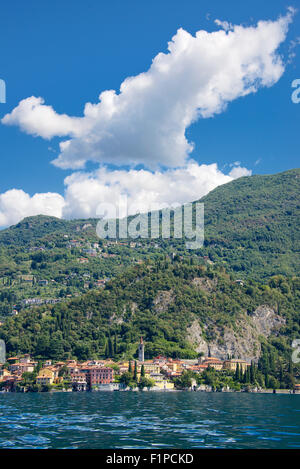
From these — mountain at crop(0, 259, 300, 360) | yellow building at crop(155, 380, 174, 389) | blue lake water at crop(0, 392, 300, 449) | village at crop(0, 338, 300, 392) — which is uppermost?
mountain at crop(0, 259, 300, 360)

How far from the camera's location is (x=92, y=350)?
508 feet

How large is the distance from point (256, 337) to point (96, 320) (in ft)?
176

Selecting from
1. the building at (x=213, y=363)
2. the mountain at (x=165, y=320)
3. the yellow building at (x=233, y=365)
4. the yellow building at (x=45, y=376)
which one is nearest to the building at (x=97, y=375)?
the yellow building at (x=45, y=376)

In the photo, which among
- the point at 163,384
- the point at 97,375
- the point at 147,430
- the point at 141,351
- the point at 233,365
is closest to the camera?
the point at 147,430

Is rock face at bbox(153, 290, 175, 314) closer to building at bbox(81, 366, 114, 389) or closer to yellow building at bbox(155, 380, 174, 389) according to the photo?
yellow building at bbox(155, 380, 174, 389)

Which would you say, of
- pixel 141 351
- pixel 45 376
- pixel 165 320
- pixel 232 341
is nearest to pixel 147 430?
pixel 45 376

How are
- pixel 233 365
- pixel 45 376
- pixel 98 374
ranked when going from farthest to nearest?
1. pixel 233 365
2. pixel 98 374
3. pixel 45 376

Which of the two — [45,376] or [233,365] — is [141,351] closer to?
[233,365]

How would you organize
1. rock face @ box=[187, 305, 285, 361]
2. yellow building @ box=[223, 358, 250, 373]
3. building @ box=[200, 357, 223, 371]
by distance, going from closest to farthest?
building @ box=[200, 357, 223, 371] → yellow building @ box=[223, 358, 250, 373] → rock face @ box=[187, 305, 285, 361]

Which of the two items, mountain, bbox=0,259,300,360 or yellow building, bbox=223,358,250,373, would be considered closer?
yellow building, bbox=223,358,250,373

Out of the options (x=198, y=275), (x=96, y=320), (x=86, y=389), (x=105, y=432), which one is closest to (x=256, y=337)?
(x=198, y=275)

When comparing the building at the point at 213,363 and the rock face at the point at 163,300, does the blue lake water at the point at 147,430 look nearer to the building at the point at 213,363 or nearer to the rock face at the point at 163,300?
Answer: the building at the point at 213,363

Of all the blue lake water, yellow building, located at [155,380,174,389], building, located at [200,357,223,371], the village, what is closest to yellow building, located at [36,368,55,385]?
the village

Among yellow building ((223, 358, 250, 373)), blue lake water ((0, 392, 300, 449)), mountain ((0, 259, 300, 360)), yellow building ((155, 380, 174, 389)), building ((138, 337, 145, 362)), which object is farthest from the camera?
mountain ((0, 259, 300, 360))
